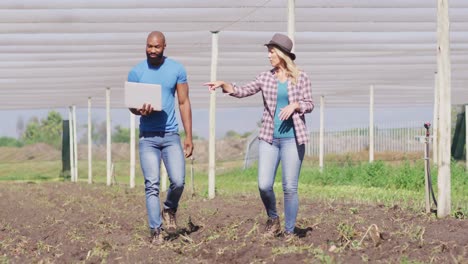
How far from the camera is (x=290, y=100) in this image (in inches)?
262

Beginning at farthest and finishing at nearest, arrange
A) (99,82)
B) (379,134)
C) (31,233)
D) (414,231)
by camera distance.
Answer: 1. (379,134)
2. (99,82)
3. (31,233)
4. (414,231)

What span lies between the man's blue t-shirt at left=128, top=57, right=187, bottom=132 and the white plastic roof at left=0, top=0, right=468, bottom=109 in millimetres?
5577

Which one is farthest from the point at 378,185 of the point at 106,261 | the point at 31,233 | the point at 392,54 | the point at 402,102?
the point at 402,102

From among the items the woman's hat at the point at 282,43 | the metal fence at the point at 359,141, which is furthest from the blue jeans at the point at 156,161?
the metal fence at the point at 359,141

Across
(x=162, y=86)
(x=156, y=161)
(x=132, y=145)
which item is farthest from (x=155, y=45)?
(x=132, y=145)

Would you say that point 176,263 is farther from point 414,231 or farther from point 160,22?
point 160,22

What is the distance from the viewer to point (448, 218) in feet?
26.4

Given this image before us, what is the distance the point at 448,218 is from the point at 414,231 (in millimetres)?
1382

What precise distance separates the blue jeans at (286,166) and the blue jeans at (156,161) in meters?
0.68

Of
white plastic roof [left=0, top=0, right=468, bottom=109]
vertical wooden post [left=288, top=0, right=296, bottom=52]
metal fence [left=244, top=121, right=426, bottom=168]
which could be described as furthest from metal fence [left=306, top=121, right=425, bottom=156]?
vertical wooden post [left=288, top=0, right=296, bottom=52]

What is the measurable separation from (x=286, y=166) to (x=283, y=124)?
0.31 metres

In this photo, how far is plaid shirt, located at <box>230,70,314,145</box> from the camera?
21.6 ft

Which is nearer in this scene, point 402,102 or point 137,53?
point 137,53

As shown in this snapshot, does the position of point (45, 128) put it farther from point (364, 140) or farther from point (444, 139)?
point (444, 139)
